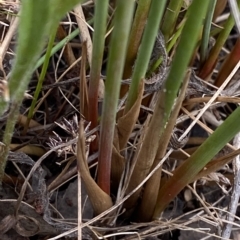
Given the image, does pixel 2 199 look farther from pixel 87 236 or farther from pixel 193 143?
pixel 193 143

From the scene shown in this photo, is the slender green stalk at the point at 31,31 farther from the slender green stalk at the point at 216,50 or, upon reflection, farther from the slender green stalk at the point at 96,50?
the slender green stalk at the point at 216,50

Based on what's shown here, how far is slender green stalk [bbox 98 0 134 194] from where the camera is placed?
0.33 meters

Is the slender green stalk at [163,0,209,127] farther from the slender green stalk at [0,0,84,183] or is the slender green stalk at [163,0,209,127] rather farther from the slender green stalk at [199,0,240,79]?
the slender green stalk at [199,0,240,79]

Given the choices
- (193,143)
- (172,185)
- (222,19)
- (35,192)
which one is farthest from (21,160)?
(222,19)

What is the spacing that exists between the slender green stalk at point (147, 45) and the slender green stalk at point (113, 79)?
0.23 feet

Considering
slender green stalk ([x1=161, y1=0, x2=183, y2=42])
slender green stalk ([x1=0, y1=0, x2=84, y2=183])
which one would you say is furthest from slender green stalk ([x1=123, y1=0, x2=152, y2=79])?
slender green stalk ([x1=0, y1=0, x2=84, y2=183])

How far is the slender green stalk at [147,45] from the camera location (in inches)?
16.7

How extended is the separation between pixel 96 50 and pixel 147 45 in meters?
0.07

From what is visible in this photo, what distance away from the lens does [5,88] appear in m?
0.36

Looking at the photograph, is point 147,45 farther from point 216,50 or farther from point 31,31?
point 216,50

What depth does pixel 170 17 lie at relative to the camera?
0.63 meters

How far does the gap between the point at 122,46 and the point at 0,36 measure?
43 cm

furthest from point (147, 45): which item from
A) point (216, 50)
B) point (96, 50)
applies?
point (216, 50)

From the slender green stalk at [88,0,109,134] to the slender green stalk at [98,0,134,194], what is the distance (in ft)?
0.26
